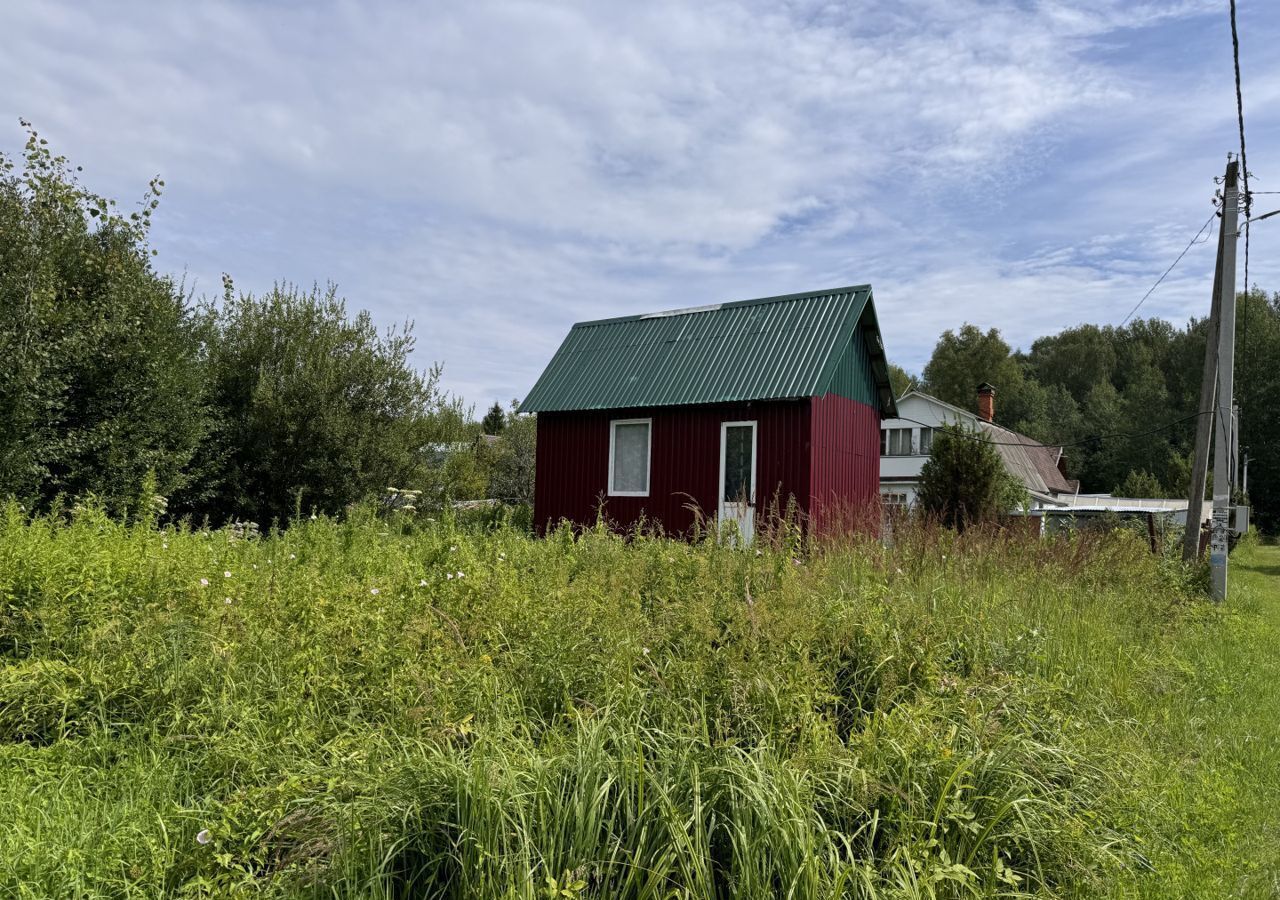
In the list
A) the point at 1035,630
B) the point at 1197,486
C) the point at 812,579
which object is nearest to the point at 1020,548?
the point at 1035,630

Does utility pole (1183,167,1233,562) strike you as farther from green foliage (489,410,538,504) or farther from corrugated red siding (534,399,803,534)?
green foliage (489,410,538,504)

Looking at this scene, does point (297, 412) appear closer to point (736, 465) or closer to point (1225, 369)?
point (736, 465)

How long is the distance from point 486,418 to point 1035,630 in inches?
1948

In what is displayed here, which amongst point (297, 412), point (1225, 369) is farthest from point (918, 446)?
point (297, 412)

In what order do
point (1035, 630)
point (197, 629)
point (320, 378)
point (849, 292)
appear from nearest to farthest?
point (197, 629), point (1035, 630), point (849, 292), point (320, 378)

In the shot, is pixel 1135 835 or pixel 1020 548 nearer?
pixel 1135 835

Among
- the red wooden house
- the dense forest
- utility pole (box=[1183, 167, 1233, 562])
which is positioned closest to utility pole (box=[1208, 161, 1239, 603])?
utility pole (box=[1183, 167, 1233, 562])

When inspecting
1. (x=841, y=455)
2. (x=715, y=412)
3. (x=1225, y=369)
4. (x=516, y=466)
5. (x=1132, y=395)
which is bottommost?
(x=516, y=466)

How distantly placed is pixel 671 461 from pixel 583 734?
10131mm

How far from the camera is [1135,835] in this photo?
3.16 meters

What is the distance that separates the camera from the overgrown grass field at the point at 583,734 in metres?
2.48

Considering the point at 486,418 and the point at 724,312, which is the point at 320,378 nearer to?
the point at 724,312

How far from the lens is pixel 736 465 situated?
12.5 metres

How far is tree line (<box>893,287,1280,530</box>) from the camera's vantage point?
148ft
